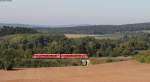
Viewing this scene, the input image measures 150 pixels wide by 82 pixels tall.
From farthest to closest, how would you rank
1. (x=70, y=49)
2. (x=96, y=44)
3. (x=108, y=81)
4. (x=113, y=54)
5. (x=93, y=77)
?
(x=96, y=44) → (x=70, y=49) → (x=113, y=54) → (x=93, y=77) → (x=108, y=81)

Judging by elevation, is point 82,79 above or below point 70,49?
above

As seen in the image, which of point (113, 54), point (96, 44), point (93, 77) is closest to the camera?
point (93, 77)

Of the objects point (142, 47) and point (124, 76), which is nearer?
point (124, 76)

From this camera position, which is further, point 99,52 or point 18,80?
point 99,52

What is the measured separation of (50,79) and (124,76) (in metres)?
3.96

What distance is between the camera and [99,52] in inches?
3039

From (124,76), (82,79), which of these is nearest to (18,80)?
(82,79)

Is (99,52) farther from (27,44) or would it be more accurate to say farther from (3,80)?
(3,80)

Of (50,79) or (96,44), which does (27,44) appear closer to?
(96,44)

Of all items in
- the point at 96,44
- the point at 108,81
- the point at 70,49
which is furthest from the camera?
the point at 96,44

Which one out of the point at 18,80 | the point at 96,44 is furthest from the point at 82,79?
the point at 96,44

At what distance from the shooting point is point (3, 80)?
21.5 m

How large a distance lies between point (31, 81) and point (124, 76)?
506 centimetres

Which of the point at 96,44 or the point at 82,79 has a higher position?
the point at 82,79
